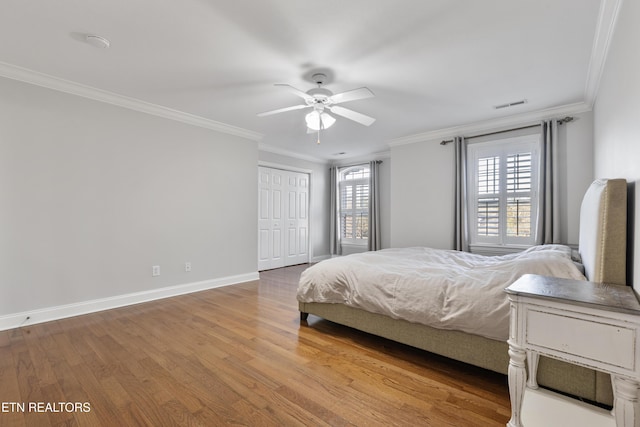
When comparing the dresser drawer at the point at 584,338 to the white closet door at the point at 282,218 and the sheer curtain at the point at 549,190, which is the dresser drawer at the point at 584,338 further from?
the white closet door at the point at 282,218

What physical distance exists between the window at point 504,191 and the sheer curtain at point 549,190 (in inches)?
6.3

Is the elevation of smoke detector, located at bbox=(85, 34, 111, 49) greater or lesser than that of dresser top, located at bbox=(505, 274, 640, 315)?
greater

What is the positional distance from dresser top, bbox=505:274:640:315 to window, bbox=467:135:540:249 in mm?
2860

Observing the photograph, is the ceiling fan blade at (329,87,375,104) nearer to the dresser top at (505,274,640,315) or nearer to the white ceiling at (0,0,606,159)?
the white ceiling at (0,0,606,159)

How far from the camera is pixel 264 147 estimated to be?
5543mm

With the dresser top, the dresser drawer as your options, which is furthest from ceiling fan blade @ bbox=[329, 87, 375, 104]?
the dresser drawer

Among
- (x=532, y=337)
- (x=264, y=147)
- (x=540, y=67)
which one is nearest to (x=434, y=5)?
(x=540, y=67)

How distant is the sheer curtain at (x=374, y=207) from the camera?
5.95 meters

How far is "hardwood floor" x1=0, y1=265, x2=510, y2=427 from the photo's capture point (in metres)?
1.56

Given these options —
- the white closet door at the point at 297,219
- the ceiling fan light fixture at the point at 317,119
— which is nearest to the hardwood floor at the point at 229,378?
the ceiling fan light fixture at the point at 317,119

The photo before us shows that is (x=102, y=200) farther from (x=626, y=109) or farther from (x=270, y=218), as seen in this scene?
A: (x=626, y=109)

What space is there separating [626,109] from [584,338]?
151 centimetres

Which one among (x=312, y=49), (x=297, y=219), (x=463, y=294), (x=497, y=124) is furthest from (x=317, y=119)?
(x=297, y=219)

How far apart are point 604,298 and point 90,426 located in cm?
253
